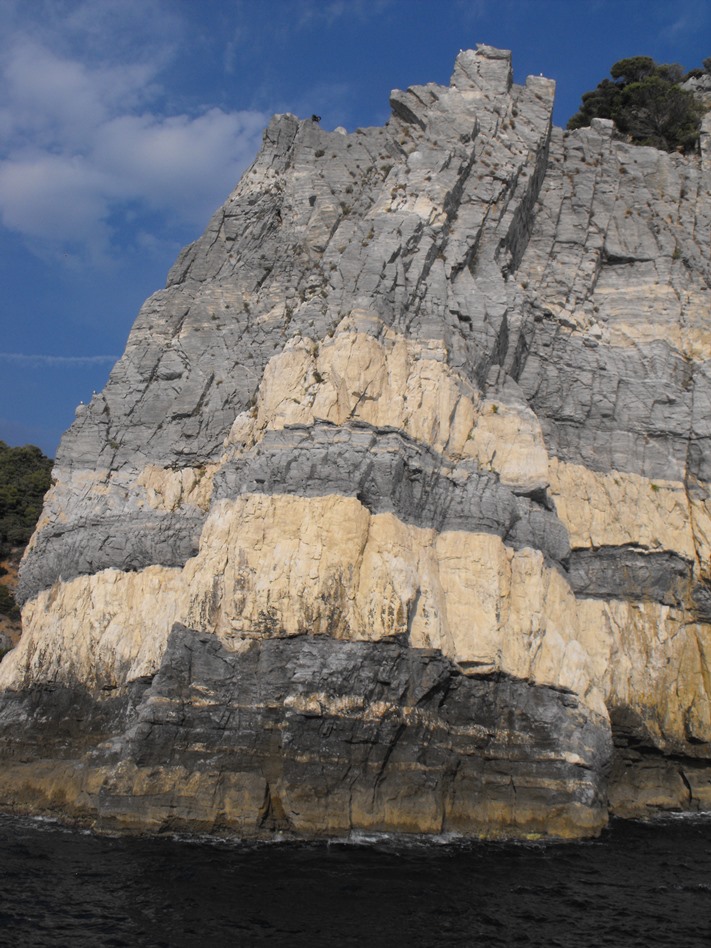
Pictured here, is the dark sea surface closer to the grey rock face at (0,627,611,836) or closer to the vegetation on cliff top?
the grey rock face at (0,627,611,836)

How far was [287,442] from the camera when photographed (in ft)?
76.8

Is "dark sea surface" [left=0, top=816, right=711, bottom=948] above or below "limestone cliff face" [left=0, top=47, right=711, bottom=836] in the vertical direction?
below

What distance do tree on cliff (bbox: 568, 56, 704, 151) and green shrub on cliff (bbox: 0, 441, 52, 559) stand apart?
3658 centimetres

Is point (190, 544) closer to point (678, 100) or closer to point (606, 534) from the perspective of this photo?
point (606, 534)

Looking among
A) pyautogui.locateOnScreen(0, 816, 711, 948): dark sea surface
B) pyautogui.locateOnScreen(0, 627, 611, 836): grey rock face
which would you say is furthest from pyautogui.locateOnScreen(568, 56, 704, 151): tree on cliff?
pyautogui.locateOnScreen(0, 816, 711, 948): dark sea surface

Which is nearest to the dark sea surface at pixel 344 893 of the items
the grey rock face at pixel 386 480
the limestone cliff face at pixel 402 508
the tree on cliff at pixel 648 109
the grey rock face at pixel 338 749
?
the grey rock face at pixel 338 749

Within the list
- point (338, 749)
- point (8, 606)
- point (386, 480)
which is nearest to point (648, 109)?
point (386, 480)

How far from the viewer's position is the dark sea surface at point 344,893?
549 inches

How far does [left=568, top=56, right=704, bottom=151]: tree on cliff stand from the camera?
4188 centimetres

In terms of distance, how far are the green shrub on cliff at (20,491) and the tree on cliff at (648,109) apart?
120 feet

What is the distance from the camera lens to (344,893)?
1564 cm

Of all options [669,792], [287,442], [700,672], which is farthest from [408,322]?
[669,792]

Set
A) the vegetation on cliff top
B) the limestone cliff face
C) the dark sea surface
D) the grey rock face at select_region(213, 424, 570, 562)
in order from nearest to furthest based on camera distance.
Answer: the dark sea surface < the limestone cliff face < the grey rock face at select_region(213, 424, 570, 562) < the vegetation on cliff top

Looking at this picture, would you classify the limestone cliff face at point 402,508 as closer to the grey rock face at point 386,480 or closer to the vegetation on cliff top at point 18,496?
the grey rock face at point 386,480
